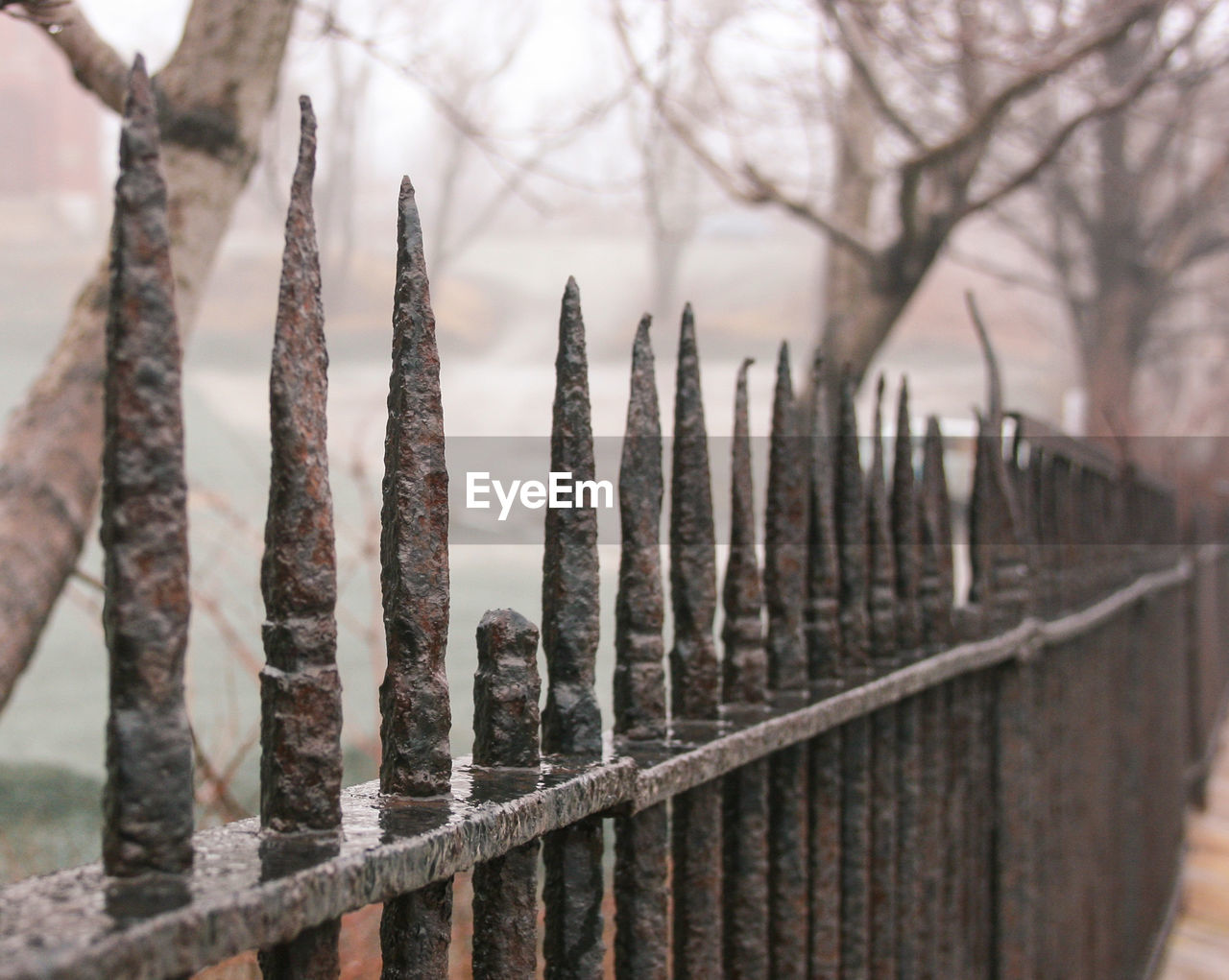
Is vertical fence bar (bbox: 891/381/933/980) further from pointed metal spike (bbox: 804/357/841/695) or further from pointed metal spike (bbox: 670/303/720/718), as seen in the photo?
pointed metal spike (bbox: 670/303/720/718)

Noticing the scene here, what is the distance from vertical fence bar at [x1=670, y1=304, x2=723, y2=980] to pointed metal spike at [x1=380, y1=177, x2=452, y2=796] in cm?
46

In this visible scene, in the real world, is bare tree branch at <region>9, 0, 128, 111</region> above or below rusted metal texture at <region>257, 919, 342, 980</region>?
above

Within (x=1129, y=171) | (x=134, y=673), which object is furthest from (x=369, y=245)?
(x=134, y=673)

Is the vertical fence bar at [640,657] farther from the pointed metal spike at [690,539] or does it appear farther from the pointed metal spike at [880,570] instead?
the pointed metal spike at [880,570]

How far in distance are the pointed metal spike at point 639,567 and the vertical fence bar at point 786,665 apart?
1.06 ft

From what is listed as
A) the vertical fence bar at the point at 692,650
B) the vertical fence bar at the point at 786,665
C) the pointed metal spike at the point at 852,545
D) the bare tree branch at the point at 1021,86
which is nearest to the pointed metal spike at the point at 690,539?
the vertical fence bar at the point at 692,650

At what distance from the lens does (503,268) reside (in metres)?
20.9

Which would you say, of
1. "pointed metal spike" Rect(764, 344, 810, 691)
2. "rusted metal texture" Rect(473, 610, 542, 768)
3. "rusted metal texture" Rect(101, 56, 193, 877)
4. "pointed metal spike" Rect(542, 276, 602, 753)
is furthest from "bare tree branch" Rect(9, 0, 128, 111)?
"rusted metal texture" Rect(101, 56, 193, 877)

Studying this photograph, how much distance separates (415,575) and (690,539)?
0.52 metres

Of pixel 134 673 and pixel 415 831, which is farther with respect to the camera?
pixel 415 831

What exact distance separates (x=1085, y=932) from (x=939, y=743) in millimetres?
1650

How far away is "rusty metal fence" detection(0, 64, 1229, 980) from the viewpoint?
71cm

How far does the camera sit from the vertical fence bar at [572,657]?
1146 millimetres

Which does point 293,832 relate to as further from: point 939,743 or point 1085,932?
point 1085,932
